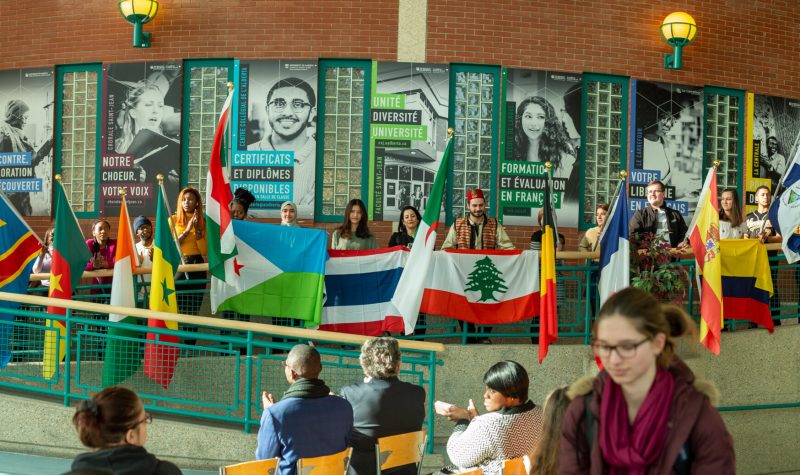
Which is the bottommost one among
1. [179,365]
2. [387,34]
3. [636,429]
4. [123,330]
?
[179,365]

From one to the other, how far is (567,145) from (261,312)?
517cm

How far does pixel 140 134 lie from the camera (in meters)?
13.1

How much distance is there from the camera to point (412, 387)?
6.29 metres

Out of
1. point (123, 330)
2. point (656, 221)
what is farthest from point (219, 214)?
point (656, 221)

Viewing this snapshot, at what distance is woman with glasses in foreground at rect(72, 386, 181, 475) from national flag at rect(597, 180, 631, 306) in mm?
6817

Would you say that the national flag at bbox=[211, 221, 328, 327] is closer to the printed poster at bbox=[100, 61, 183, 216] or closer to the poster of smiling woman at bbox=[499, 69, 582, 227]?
the printed poster at bbox=[100, 61, 183, 216]

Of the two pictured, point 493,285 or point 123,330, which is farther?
point 493,285

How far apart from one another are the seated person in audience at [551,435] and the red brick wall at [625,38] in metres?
9.87

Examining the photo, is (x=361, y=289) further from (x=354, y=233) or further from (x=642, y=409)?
(x=642, y=409)

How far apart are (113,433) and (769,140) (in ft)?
40.5

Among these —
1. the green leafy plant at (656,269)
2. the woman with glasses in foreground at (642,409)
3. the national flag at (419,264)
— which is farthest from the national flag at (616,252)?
the woman with glasses in foreground at (642,409)

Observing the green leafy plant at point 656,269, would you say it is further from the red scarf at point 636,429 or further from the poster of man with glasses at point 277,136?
→ the red scarf at point 636,429

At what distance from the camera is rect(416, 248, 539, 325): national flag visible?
10.2m

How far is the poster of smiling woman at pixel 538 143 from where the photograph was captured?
13094mm
